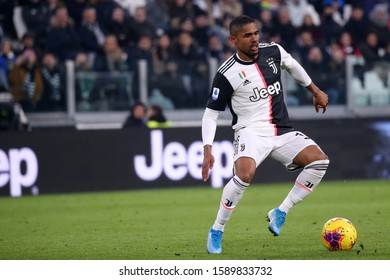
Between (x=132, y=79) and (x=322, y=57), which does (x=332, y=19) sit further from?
(x=132, y=79)

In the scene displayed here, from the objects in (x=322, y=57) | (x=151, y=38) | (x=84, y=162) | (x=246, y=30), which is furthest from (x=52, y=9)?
(x=246, y=30)

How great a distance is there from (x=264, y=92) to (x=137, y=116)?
30.0 ft

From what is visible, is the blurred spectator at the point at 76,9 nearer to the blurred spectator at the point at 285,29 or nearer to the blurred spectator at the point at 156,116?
the blurred spectator at the point at 156,116

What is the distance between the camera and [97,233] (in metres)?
11.8

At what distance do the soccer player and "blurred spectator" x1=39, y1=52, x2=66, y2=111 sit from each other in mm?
9245

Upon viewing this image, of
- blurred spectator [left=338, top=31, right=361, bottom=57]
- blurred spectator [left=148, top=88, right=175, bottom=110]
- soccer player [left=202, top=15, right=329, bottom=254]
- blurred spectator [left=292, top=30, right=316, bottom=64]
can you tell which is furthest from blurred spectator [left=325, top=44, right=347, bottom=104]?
soccer player [left=202, top=15, right=329, bottom=254]

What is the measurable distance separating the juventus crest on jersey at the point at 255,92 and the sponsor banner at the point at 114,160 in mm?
8178

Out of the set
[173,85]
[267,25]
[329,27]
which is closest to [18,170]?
[173,85]

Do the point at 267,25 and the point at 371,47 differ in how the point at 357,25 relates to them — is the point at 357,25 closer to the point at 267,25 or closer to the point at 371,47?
the point at 371,47

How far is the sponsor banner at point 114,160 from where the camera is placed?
17562 millimetres

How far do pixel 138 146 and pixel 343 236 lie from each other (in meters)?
9.13

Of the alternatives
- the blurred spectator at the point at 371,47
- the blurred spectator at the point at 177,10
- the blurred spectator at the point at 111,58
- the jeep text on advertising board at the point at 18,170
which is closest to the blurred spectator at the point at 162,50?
the blurred spectator at the point at 111,58

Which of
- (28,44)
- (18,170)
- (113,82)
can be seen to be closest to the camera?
(18,170)

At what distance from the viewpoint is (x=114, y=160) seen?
59.6ft
